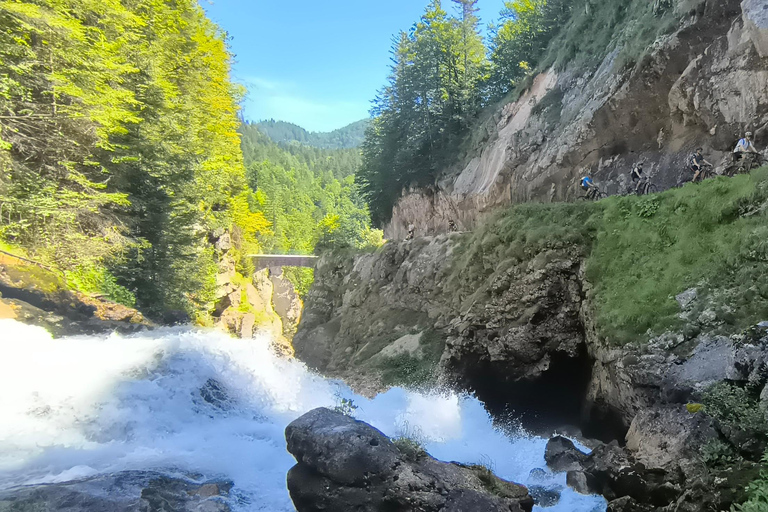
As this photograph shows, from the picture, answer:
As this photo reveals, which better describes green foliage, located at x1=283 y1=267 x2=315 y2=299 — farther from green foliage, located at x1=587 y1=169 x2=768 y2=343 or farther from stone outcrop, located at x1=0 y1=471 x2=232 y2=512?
stone outcrop, located at x1=0 y1=471 x2=232 y2=512

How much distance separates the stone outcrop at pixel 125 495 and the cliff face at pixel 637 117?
16932 millimetres

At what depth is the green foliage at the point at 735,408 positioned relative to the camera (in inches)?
278

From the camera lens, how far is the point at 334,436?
7.71 metres

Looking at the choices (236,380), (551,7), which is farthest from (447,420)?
(551,7)

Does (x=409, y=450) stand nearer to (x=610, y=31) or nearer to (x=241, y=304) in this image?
(x=610, y=31)

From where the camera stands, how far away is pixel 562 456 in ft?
36.0

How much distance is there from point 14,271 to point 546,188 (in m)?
20.9

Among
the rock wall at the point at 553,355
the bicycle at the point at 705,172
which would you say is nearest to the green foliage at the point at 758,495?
the rock wall at the point at 553,355

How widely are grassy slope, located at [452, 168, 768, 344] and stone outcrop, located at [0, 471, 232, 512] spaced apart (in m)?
9.18

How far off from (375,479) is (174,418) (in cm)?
610

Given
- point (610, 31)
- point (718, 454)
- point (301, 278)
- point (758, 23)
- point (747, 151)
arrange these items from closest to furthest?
1. point (718, 454)
2. point (747, 151)
3. point (758, 23)
4. point (610, 31)
5. point (301, 278)

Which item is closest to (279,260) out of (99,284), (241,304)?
(241,304)

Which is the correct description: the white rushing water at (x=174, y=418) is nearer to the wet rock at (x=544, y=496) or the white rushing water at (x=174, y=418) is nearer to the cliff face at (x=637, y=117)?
the wet rock at (x=544, y=496)

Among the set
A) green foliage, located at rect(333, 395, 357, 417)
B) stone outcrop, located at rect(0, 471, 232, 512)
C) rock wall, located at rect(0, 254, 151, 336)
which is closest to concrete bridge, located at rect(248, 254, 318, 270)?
rock wall, located at rect(0, 254, 151, 336)
